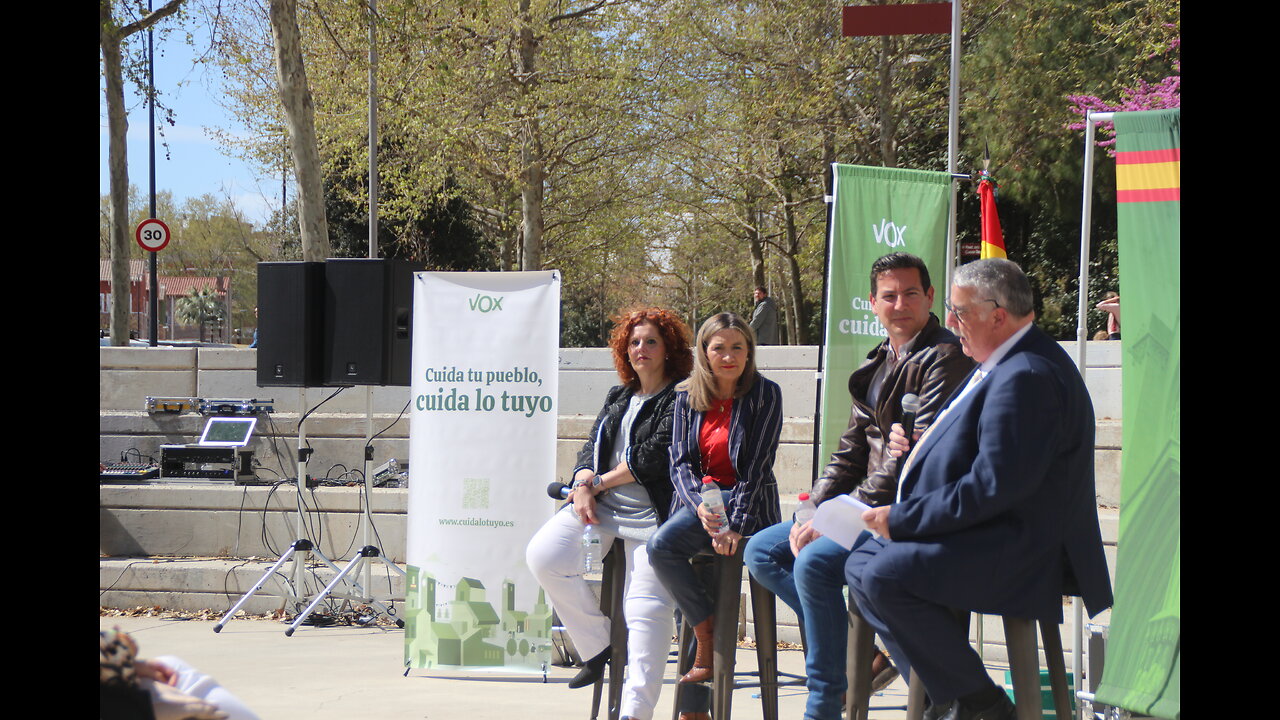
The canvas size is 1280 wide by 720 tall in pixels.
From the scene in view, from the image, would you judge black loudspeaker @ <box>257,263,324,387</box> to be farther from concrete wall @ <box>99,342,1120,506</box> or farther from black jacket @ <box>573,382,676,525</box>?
black jacket @ <box>573,382,676,525</box>

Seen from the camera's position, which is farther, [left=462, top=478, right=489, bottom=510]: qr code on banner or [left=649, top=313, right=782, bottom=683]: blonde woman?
[left=462, top=478, right=489, bottom=510]: qr code on banner

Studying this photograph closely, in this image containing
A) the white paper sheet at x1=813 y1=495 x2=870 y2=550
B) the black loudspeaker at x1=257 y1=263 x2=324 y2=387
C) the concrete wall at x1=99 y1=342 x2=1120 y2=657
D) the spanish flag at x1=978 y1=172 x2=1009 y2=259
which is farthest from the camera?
the concrete wall at x1=99 y1=342 x2=1120 y2=657

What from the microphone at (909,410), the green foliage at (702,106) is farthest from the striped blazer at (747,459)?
the green foliage at (702,106)

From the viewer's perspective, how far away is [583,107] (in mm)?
17156

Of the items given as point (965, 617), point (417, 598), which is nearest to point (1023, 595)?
point (965, 617)

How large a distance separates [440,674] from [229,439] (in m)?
3.26

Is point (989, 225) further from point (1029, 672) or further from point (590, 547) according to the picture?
point (1029, 672)

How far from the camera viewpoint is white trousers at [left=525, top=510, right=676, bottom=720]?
161 inches

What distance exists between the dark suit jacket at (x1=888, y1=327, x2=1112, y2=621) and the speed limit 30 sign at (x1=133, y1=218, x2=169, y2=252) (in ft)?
50.4

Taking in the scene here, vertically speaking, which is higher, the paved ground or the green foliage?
the green foliage

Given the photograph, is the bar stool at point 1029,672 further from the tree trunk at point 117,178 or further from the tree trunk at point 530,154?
the tree trunk at point 530,154

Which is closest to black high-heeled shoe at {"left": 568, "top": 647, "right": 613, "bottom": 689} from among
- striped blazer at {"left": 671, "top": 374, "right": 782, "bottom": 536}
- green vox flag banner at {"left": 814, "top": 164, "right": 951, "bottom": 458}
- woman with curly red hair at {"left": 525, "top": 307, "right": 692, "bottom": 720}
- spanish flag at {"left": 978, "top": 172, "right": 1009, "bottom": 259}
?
woman with curly red hair at {"left": 525, "top": 307, "right": 692, "bottom": 720}

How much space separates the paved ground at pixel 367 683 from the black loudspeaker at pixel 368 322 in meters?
1.42
